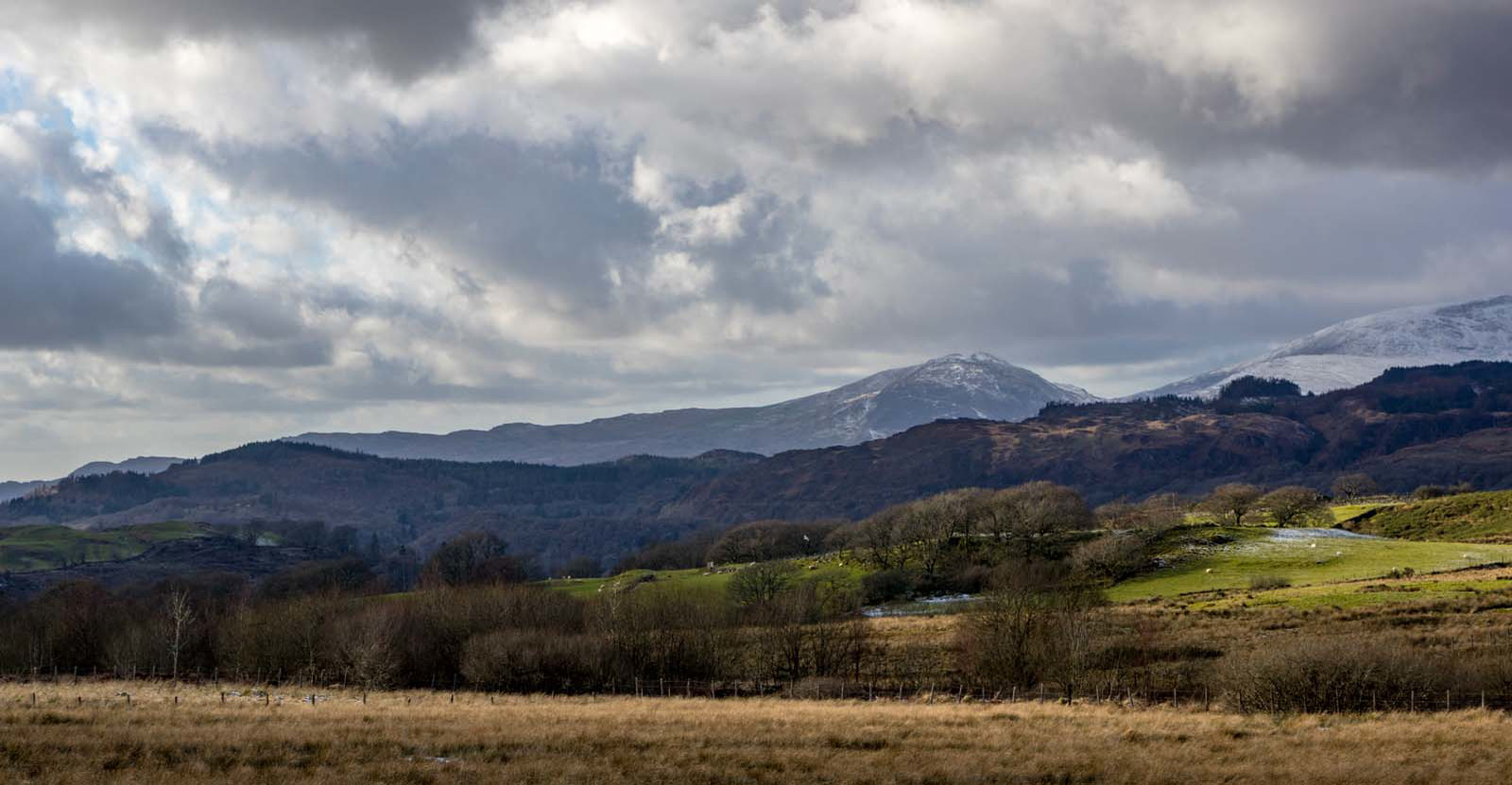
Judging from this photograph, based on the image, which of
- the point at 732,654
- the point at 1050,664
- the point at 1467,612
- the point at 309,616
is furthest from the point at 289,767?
the point at 1467,612

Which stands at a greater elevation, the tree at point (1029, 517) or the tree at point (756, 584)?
the tree at point (1029, 517)

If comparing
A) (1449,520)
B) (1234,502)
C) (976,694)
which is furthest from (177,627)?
(1449,520)

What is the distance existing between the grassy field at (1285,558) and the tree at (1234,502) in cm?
2920

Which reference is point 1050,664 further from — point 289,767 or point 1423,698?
point 289,767

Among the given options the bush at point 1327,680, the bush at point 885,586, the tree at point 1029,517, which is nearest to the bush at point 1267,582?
the tree at point 1029,517

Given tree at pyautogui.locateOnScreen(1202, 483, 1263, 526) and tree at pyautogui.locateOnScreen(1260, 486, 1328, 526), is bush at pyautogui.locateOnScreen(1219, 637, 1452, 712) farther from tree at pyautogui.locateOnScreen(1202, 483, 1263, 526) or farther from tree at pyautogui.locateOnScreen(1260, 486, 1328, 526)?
tree at pyautogui.locateOnScreen(1260, 486, 1328, 526)

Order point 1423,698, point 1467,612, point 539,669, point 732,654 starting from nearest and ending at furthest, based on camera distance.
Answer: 1. point 1423,698
2. point 539,669
3. point 1467,612
4. point 732,654

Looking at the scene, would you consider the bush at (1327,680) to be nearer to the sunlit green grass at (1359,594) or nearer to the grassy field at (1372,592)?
the grassy field at (1372,592)

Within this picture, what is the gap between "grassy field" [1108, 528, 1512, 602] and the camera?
11388 cm

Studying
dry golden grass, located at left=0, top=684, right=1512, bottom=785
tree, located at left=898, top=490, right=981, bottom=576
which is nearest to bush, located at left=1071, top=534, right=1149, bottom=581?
tree, located at left=898, top=490, right=981, bottom=576

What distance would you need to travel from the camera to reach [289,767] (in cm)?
3238

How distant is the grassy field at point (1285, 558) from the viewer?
114m

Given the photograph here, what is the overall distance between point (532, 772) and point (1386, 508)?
182807 millimetres

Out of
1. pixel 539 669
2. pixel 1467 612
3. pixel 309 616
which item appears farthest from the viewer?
pixel 309 616
